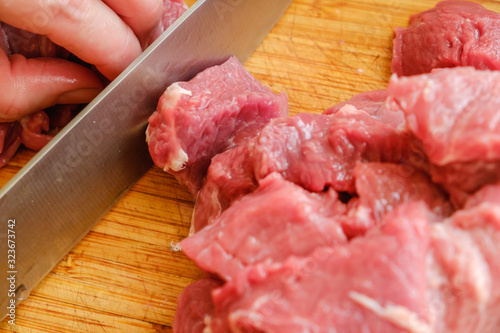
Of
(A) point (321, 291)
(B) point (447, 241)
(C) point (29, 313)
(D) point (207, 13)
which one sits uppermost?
(D) point (207, 13)

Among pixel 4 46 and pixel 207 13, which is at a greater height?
pixel 207 13

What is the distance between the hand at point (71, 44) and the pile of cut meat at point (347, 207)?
1.89 feet

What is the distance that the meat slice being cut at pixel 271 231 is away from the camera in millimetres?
2125

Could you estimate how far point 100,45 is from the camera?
3043 millimetres

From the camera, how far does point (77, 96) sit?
3457 mm

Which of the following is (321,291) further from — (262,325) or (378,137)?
(378,137)

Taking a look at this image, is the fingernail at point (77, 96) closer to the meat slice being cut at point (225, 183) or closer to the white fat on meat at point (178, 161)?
the white fat on meat at point (178, 161)

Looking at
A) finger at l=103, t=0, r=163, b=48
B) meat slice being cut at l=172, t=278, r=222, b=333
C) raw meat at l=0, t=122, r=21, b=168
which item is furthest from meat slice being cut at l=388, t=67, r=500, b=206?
raw meat at l=0, t=122, r=21, b=168

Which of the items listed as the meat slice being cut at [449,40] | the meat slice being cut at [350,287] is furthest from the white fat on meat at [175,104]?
the meat slice being cut at [449,40]

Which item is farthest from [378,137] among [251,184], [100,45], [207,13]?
[100,45]

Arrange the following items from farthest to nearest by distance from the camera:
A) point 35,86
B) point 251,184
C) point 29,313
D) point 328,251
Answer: point 35,86 < point 29,313 < point 251,184 < point 328,251

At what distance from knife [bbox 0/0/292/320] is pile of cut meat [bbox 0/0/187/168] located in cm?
65

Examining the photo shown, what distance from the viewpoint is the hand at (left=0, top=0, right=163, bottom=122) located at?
2.80m

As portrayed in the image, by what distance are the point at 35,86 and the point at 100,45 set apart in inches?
24.1
